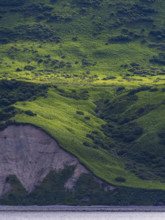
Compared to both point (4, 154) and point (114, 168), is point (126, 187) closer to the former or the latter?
point (114, 168)

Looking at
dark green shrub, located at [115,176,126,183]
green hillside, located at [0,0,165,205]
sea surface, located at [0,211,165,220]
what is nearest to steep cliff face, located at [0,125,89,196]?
green hillside, located at [0,0,165,205]

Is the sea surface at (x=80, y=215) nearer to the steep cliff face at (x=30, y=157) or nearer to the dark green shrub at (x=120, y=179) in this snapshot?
the steep cliff face at (x=30, y=157)

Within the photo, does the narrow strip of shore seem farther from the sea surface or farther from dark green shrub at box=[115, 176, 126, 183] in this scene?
dark green shrub at box=[115, 176, 126, 183]

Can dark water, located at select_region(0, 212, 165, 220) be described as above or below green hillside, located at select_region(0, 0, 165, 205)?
above

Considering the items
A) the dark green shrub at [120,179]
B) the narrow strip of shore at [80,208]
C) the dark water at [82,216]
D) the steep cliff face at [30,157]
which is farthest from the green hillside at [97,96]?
the dark water at [82,216]

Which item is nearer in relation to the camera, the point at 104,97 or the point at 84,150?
the point at 84,150

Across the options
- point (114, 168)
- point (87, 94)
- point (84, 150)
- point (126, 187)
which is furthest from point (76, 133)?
point (87, 94)

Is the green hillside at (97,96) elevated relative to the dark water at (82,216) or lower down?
lower down
